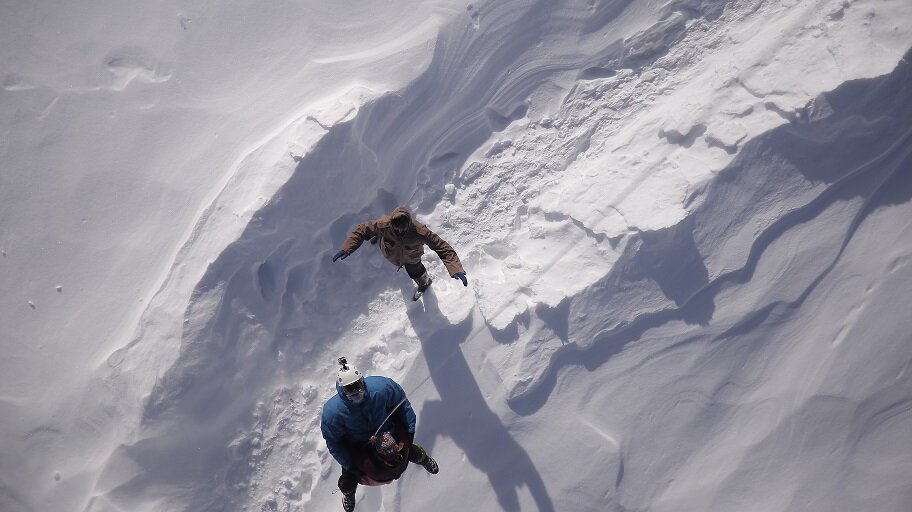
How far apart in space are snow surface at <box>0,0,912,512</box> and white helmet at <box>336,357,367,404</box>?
122cm

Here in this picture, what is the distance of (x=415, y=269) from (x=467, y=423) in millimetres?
1407

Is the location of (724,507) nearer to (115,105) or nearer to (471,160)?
(471,160)

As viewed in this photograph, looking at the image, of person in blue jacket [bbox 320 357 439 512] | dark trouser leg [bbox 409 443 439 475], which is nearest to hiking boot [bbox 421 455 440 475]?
dark trouser leg [bbox 409 443 439 475]

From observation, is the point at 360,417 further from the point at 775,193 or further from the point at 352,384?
the point at 775,193

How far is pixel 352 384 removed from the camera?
272 cm

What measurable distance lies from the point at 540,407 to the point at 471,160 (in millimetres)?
2326

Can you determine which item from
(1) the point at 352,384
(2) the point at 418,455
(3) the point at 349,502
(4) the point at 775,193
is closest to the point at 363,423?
(1) the point at 352,384

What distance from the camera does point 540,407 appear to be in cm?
384

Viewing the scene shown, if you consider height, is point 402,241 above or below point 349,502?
above

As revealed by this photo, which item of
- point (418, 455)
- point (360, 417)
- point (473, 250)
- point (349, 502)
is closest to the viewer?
point (360, 417)

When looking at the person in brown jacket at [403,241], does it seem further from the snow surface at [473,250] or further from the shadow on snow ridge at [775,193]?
the shadow on snow ridge at [775,193]

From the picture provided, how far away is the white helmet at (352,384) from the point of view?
2.70m

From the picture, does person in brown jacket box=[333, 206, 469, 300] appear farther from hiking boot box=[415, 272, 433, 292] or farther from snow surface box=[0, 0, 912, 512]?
snow surface box=[0, 0, 912, 512]

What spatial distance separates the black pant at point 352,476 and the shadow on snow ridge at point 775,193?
1.47 metres
